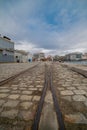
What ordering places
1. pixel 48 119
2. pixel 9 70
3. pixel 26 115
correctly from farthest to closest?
1. pixel 9 70
2. pixel 26 115
3. pixel 48 119

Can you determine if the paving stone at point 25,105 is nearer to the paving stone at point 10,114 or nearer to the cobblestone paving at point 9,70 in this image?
the paving stone at point 10,114

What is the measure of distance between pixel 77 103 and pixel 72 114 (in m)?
0.46

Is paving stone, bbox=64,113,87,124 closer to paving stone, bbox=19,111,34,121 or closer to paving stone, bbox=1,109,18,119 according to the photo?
paving stone, bbox=19,111,34,121

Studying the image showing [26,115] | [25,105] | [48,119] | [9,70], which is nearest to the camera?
[48,119]

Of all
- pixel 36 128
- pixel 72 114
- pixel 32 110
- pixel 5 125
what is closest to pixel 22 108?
pixel 32 110

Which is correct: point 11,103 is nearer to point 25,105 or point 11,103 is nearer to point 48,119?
point 25,105

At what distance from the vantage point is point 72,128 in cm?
124

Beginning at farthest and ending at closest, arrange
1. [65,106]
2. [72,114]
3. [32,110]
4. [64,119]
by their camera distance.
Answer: [65,106] < [32,110] < [72,114] < [64,119]

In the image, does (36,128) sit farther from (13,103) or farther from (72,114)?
(13,103)

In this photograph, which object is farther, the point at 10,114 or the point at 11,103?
the point at 11,103

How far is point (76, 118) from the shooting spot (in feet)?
4.78

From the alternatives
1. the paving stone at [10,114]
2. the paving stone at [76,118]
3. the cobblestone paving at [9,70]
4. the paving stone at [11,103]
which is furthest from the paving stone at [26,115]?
the cobblestone paving at [9,70]

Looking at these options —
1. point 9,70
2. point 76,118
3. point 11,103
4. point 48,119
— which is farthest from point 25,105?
point 9,70

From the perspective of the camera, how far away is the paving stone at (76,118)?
138cm
